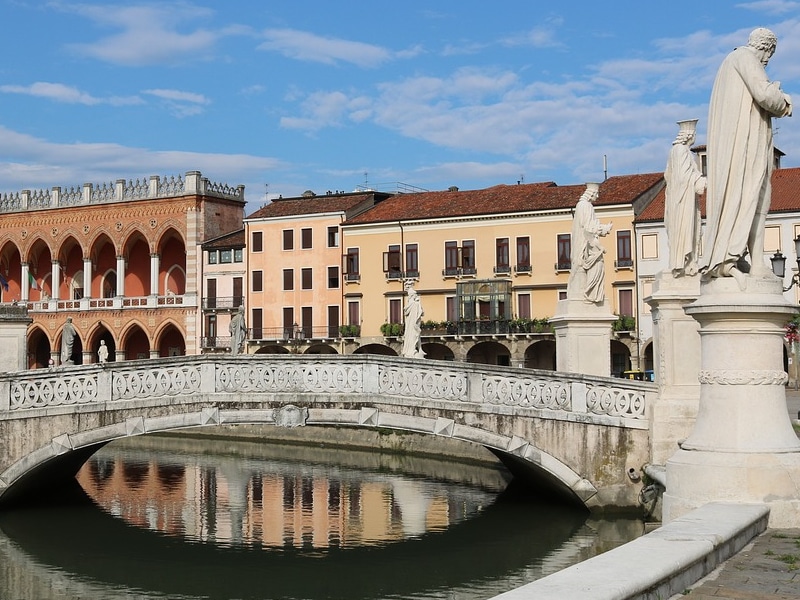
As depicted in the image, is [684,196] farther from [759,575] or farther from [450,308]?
[450,308]

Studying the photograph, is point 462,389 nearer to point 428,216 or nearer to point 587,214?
point 587,214

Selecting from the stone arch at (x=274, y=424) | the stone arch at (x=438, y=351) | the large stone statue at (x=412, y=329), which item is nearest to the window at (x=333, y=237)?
the stone arch at (x=438, y=351)

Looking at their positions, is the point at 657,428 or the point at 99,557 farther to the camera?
the point at 99,557

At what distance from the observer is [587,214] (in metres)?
18.2

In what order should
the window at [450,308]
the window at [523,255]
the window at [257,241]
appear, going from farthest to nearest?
the window at [257,241], the window at [450,308], the window at [523,255]

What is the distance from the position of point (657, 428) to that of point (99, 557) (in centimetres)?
873

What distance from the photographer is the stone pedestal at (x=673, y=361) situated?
14430mm

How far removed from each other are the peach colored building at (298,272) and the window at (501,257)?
27.6 ft

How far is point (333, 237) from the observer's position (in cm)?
5531

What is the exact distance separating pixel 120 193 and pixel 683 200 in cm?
4909

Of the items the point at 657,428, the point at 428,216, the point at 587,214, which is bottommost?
the point at 657,428

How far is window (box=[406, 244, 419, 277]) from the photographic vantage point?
52875 mm

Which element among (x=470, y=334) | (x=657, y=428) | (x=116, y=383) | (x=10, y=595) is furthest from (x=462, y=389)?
(x=470, y=334)

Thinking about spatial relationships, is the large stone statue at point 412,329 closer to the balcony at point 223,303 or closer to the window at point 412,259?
the window at point 412,259
